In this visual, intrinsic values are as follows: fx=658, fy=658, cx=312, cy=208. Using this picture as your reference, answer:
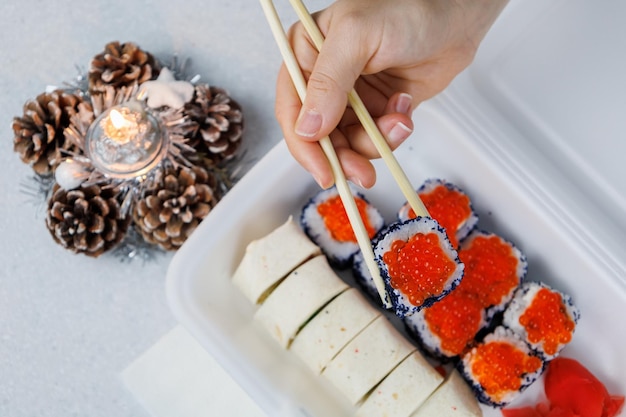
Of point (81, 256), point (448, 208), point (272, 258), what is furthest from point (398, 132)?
point (81, 256)

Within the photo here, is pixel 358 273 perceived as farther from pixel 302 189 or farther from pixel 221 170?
pixel 221 170

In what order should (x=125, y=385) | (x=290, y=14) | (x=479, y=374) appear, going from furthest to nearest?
(x=290, y=14) < (x=125, y=385) < (x=479, y=374)

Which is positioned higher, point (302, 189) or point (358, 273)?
point (302, 189)

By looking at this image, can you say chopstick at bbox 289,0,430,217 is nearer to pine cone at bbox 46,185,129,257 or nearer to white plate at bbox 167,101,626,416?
white plate at bbox 167,101,626,416

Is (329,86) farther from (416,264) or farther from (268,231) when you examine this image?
(268,231)

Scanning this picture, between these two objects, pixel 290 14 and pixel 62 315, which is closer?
pixel 62 315

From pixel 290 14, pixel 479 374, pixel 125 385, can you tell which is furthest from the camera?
pixel 290 14

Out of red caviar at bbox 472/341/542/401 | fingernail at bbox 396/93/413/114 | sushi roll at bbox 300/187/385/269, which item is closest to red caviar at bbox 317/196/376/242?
sushi roll at bbox 300/187/385/269

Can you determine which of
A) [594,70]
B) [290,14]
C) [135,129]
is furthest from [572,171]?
[135,129]
